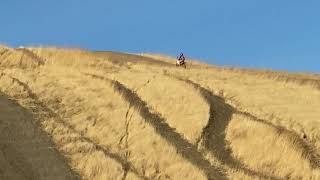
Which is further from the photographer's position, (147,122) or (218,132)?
(218,132)

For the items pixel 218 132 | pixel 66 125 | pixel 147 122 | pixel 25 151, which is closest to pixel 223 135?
pixel 218 132

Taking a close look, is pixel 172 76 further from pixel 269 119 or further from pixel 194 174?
pixel 194 174

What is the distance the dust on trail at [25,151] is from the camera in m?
18.6

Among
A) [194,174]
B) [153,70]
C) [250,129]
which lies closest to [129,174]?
[194,174]

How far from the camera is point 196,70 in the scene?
100 ft

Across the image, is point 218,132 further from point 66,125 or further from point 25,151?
point 25,151

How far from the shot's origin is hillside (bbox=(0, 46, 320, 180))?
19.9m

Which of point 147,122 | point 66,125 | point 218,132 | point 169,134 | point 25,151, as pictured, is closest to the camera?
point 25,151

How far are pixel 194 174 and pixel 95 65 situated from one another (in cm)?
1109

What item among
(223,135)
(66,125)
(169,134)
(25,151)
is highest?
(223,135)

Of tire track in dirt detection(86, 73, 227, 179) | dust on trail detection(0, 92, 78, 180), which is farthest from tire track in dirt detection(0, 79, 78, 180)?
tire track in dirt detection(86, 73, 227, 179)

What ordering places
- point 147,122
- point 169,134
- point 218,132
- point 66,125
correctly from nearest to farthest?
1. point 66,125
2. point 169,134
3. point 147,122
4. point 218,132

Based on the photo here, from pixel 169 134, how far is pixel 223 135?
73.1 inches

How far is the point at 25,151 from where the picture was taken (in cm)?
1989
